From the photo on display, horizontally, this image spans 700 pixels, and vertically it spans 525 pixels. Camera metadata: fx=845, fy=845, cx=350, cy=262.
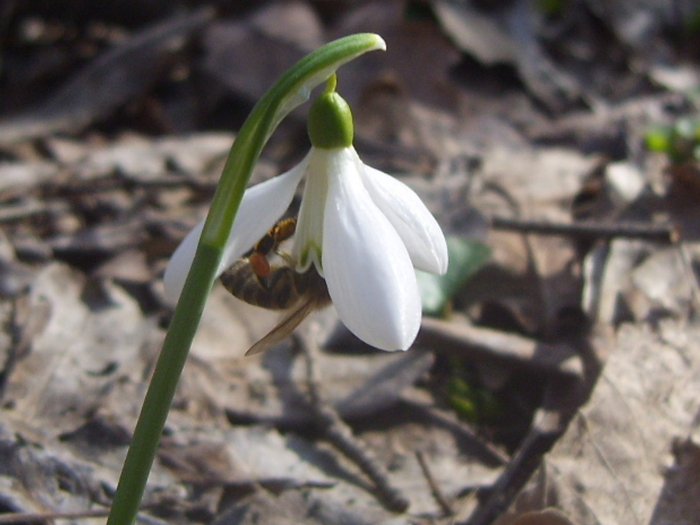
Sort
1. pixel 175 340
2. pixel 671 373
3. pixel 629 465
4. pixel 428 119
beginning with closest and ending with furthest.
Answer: pixel 175 340
pixel 629 465
pixel 671 373
pixel 428 119

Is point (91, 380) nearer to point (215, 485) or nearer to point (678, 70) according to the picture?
point (215, 485)

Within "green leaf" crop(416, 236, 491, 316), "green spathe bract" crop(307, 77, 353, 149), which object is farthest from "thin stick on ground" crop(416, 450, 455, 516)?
"green spathe bract" crop(307, 77, 353, 149)

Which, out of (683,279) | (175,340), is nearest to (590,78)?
(683,279)

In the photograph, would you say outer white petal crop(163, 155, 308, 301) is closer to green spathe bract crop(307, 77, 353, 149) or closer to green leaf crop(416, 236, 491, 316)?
green spathe bract crop(307, 77, 353, 149)

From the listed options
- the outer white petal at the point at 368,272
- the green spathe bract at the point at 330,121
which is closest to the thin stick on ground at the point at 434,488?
the outer white petal at the point at 368,272

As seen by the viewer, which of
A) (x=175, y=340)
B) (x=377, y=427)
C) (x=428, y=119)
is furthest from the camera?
(x=428, y=119)

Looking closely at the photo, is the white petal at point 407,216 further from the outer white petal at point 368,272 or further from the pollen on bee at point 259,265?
the pollen on bee at point 259,265

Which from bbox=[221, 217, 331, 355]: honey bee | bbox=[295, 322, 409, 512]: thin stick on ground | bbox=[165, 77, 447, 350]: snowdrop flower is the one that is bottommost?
bbox=[295, 322, 409, 512]: thin stick on ground
